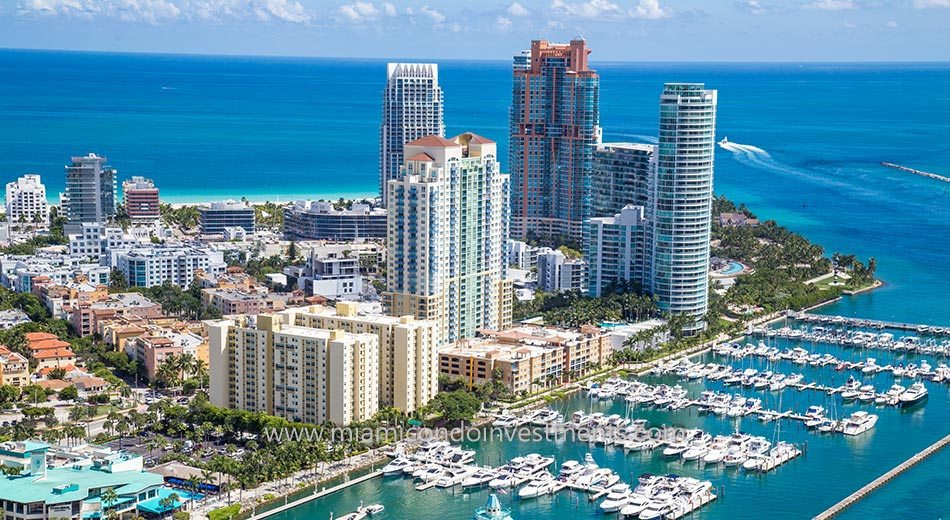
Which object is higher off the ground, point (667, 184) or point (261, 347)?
point (667, 184)

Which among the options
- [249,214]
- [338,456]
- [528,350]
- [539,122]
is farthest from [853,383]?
[249,214]

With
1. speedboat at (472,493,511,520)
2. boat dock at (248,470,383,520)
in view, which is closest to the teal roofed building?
boat dock at (248,470,383,520)

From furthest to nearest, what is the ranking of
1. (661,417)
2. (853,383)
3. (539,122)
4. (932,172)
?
1. (932,172)
2. (539,122)
3. (853,383)
4. (661,417)

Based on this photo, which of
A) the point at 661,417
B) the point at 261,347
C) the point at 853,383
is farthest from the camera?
the point at 853,383

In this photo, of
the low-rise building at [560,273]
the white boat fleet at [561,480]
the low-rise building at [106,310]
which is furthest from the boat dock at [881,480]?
the low-rise building at [106,310]

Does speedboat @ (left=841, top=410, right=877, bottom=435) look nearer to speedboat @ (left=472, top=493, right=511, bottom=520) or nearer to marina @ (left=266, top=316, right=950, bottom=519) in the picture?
marina @ (left=266, top=316, right=950, bottom=519)

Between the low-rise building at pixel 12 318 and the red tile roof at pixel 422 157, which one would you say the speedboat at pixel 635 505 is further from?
the low-rise building at pixel 12 318

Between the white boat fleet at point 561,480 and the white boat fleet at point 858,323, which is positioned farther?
the white boat fleet at point 858,323

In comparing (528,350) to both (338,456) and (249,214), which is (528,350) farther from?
(249,214)
